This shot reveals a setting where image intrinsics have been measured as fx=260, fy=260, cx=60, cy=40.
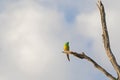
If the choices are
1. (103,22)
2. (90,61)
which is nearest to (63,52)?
(90,61)

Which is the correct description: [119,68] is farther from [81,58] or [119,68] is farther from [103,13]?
[103,13]

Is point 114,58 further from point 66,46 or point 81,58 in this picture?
point 66,46

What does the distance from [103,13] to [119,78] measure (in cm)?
410

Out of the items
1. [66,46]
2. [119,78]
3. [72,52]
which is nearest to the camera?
[119,78]

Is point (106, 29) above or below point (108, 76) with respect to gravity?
above

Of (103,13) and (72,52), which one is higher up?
(103,13)

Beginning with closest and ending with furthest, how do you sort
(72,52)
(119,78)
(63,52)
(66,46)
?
(119,78)
(72,52)
(63,52)
(66,46)

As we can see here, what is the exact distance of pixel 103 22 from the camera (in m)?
16.2

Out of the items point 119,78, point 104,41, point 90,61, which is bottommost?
point 119,78

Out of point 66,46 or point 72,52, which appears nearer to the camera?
point 72,52

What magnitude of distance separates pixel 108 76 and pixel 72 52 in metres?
2.68

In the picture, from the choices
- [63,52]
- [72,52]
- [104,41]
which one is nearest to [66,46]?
[63,52]

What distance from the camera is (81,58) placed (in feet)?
53.3

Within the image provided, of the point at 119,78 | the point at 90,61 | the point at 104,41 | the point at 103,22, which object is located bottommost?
the point at 119,78
